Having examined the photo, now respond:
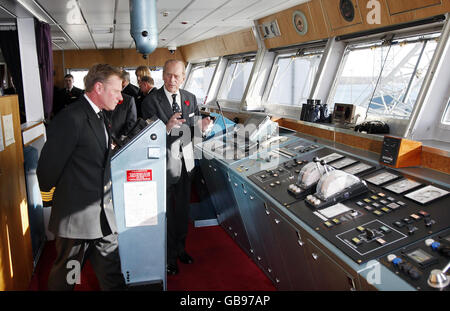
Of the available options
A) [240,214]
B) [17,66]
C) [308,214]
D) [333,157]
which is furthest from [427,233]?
[17,66]

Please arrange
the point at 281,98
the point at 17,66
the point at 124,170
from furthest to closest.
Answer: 1. the point at 281,98
2. the point at 17,66
3. the point at 124,170

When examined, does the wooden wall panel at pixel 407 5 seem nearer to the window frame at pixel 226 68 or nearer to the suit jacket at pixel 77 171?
the suit jacket at pixel 77 171

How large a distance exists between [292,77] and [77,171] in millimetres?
3981

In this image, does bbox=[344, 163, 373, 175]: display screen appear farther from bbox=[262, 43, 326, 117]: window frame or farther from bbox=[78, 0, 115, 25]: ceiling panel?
bbox=[78, 0, 115, 25]: ceiling panel

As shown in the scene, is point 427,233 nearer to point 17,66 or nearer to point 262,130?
point 262,130

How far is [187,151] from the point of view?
2990 mm

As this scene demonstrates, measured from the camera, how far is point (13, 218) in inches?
100

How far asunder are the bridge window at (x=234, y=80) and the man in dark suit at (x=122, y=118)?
4.10m

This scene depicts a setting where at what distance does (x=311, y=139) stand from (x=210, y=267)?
4.61 ft

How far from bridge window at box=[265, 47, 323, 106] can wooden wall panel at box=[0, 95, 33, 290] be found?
3.31 metres

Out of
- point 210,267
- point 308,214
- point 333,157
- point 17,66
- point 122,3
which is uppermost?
point 122,3

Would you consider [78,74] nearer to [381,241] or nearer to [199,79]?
[199,79]

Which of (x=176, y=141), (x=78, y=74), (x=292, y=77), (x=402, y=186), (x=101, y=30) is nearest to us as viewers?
(x=402, y=186)

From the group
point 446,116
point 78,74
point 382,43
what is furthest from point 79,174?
point 78,74
